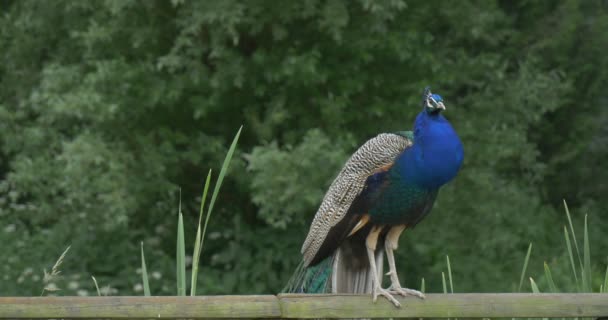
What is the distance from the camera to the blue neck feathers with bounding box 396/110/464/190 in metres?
3.27

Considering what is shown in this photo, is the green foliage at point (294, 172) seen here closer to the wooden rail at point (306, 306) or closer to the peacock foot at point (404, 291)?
the peacock foot at point (404, 291)

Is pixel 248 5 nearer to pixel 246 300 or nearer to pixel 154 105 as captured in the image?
pixel 154 105

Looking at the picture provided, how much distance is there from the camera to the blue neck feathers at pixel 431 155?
3268 mm

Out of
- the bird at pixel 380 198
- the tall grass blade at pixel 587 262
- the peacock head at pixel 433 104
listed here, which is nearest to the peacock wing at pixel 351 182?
the bird at pixel 380 198

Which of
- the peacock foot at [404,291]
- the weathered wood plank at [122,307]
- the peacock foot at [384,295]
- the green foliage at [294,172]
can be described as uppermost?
the weathered wood plank at [122,307]

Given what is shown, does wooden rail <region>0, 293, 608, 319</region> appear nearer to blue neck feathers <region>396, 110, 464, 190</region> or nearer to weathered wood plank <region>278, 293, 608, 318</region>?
weathered wood plank <region>278, 293, 608, 318</region>

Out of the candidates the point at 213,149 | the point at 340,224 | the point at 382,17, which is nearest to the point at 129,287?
the point at 213,149

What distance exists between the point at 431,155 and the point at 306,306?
885 mm

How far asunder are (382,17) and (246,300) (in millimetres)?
5044

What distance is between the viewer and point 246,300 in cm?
248

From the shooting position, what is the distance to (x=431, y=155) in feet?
10.7

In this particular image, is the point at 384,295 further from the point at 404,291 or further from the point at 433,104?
the point at 433,104

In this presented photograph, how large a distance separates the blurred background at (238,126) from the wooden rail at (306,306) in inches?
163

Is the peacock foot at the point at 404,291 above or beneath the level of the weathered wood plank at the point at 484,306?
beneath
